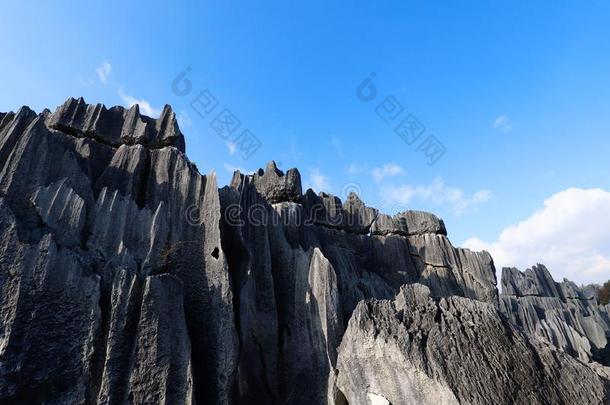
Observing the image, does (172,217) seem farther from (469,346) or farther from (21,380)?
(469,346)

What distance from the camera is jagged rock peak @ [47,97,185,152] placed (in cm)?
1345

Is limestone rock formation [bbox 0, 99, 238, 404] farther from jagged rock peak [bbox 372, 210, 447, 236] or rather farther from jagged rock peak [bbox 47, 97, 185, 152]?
jagged rock peak [bbox 372, 210, 447, 236]

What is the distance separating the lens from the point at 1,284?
754 centimetres

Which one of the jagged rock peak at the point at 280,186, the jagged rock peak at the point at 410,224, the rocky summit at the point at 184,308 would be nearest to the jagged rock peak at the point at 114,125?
the rocky summit at the point at 184,308

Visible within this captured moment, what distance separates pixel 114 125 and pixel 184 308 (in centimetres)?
796

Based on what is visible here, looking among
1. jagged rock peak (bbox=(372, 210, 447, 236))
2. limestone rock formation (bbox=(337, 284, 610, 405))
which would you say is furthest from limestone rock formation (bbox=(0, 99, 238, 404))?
jagged rock peak (bbox=(372, 210, 447, 236))

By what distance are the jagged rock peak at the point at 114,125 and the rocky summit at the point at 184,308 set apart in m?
0.05

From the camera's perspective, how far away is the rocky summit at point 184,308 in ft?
25.1

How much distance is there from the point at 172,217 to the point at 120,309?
3.40 metres

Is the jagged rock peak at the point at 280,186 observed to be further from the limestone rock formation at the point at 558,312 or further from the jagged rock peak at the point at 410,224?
the limestone rock formation at the point at 558,312

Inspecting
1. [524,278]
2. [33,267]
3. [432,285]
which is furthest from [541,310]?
[33,267]

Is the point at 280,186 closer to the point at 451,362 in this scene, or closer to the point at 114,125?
the point at 114,125

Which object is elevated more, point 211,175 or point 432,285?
point 211,175

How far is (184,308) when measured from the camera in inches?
376
